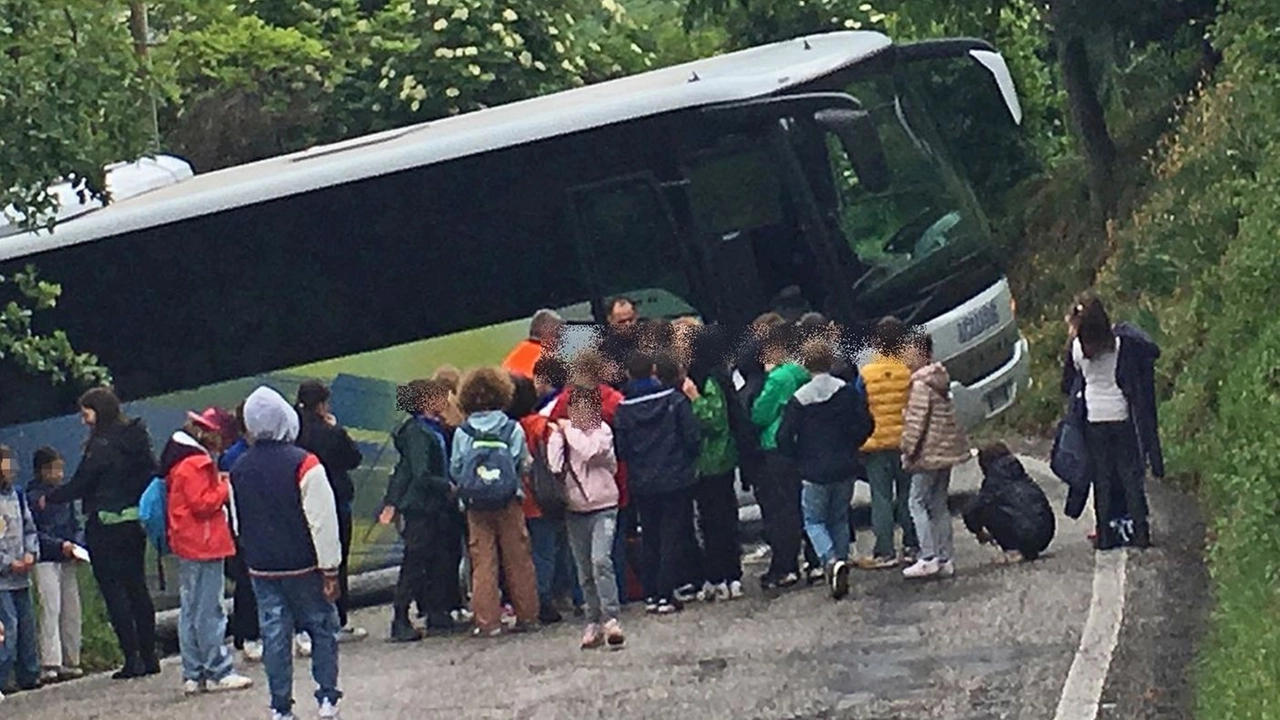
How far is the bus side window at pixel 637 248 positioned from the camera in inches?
663

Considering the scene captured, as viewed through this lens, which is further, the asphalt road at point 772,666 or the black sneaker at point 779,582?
the black sneaker at point 779,582

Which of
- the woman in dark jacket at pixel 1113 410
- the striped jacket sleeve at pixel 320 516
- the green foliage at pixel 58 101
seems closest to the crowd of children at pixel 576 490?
the woman in dark jacket at pixel 1113 410

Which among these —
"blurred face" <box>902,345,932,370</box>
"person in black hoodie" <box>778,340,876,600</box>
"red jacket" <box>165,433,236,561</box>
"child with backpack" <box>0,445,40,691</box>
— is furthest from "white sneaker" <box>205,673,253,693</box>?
"blurred face" <box>902,345,932,370</box>

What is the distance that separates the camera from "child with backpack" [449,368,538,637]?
14.5 m

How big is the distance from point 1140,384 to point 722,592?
2851mm

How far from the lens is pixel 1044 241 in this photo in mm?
33281

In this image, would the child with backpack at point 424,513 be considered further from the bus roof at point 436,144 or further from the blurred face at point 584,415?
the bus roof at point 436,144

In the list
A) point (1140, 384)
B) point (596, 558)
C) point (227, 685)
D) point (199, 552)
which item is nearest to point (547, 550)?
point (596, 558)

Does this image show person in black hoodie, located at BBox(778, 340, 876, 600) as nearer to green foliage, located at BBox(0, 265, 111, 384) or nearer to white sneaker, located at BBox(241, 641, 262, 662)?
white sneaker, located at BBox(241, 641, 262, 662)

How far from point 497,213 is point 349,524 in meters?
2.56

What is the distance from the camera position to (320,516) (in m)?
11.3

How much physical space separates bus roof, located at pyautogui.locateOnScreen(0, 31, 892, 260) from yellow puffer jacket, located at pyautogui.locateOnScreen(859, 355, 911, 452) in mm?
2831

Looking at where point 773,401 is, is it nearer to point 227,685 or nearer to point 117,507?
point 227,685

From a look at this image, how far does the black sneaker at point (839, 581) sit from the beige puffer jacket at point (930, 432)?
29.2 inches
